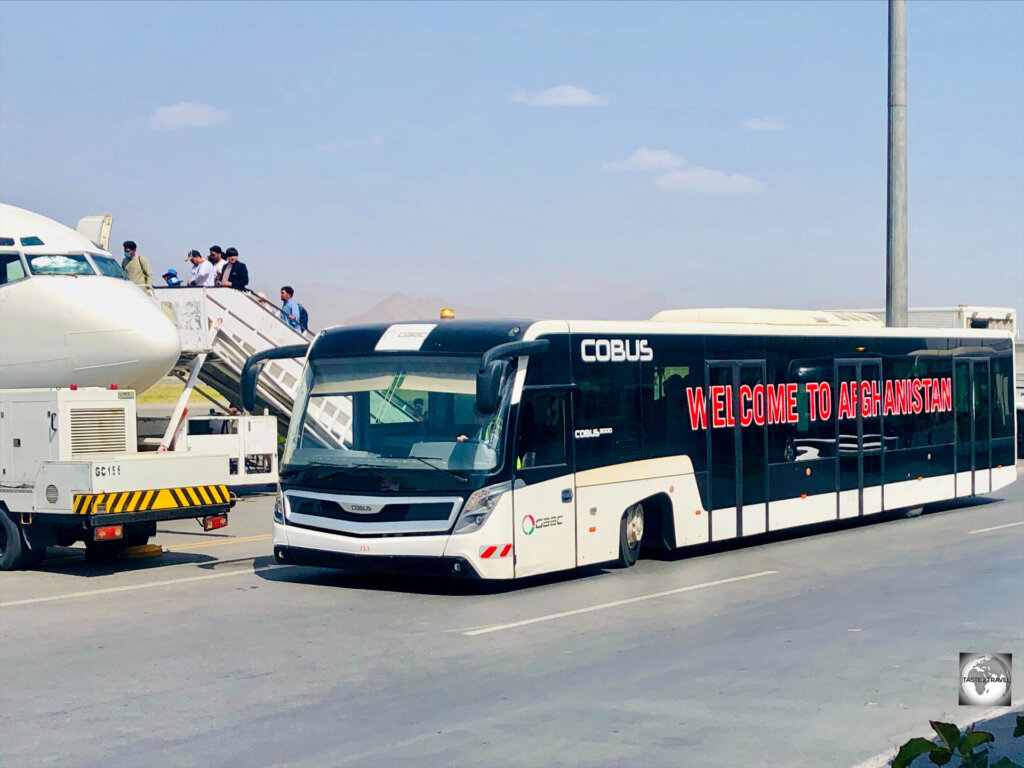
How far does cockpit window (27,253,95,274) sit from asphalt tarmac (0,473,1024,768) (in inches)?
181

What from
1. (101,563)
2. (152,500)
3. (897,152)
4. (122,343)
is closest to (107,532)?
(152,500)

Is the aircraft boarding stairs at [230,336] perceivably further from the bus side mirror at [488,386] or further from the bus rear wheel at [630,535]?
the bus side mirror at [488,386]

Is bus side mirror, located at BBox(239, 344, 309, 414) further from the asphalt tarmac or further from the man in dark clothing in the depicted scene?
the man in dark clothing

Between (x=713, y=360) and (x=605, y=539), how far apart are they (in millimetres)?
2980

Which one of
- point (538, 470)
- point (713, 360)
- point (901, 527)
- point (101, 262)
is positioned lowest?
point (901, 527)

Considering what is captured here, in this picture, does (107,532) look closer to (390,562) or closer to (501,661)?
(390,562)

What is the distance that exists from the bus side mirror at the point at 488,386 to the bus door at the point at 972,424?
35.2 ft

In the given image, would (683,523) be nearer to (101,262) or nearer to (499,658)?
(499,658)

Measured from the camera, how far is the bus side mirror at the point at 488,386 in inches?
440

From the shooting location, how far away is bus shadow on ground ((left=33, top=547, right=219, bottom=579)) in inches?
566

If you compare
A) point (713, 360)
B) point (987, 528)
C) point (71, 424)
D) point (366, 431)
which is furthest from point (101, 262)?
point (987, 528)

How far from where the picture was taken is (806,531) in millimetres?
17812

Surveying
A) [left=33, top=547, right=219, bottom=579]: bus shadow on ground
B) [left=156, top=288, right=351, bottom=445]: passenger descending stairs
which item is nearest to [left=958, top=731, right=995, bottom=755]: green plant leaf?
[left=33, top=547, right=219, bottom=579]: bus shadow on ground

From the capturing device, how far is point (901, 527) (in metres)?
18.1
